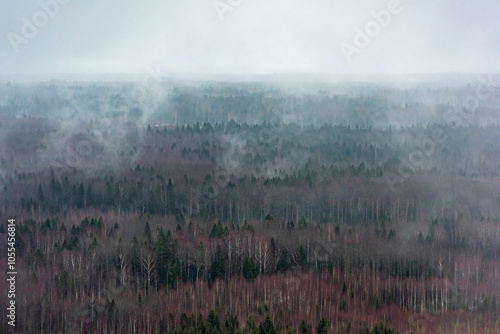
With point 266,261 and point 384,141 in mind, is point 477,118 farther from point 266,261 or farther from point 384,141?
point 266,261

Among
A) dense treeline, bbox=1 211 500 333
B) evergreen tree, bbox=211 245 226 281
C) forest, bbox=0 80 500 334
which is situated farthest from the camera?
evergreen tree, bbox=211 245 226 281

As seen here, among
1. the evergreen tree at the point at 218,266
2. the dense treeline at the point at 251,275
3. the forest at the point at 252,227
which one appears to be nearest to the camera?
the dense treeline at the point at 251,275

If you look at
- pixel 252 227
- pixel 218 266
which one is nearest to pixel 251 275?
pixel 218 266

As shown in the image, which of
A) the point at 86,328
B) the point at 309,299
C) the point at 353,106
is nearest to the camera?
the point at 86,328

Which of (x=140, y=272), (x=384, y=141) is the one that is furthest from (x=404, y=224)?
(x=384, y=141)

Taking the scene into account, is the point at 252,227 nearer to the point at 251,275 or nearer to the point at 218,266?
the point at 218,266

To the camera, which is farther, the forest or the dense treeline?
the forest

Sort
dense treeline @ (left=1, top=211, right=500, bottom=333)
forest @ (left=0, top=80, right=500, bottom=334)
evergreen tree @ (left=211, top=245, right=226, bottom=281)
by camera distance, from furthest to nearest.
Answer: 1. evergreen tree @ (left=211, top=245, right=226, bottom=281)
2. forest @ (left=0, top=80, right=500, bottom=334)
3. dense treeline @ (left=1, top=211, right=500, bottom=333)

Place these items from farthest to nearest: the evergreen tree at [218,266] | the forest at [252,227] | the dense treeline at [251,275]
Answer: the evergreen tree at [218,266], the forest at [252,227], the dense treeline at [251,275]
